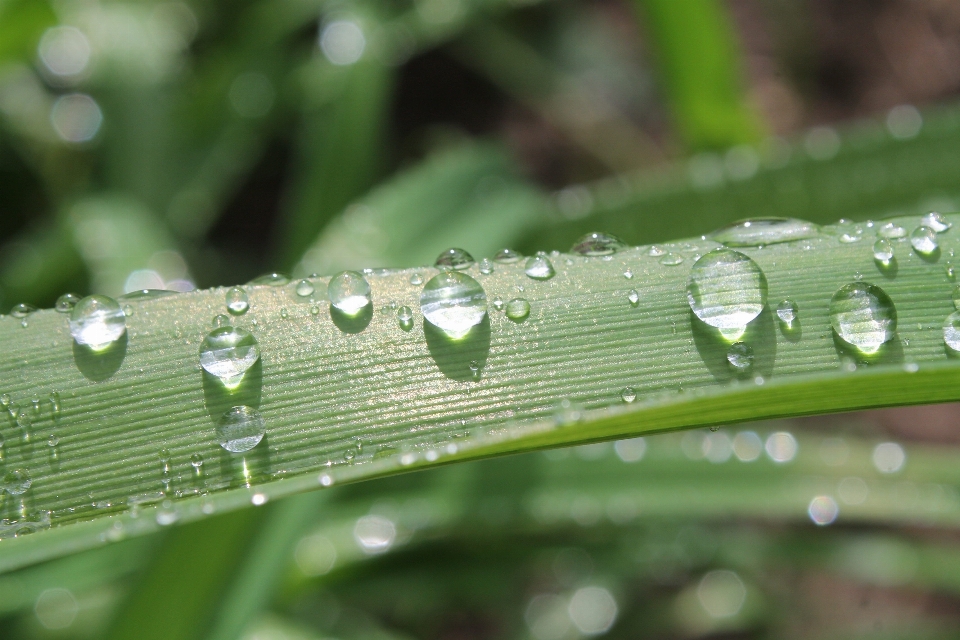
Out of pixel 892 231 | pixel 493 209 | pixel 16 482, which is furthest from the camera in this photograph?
pixel 493 209

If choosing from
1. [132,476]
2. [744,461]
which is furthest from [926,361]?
[744,461]

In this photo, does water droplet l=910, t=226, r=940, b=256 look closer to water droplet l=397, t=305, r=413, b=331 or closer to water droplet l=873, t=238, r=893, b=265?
water droplet l=873, t=238, r=893, b=265

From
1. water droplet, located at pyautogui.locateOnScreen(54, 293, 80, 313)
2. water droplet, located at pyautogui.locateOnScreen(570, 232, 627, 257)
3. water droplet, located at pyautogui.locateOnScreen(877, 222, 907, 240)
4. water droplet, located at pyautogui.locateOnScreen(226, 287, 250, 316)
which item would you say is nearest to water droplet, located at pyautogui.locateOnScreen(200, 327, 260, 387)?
water droplet, located at pyautogui.locateOnScreen(226, 287, 250, 316)

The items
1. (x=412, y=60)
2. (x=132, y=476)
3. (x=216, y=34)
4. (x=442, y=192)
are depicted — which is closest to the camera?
(x=132, y=476)

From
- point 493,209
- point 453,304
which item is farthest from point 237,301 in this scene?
point 493,209

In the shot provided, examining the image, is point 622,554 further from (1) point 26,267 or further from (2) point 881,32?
(2) point 881,32

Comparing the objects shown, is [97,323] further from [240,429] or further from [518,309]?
[518,309]

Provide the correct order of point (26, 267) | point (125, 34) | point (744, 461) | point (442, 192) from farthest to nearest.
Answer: point (125, 34)
point (26, 267)
point (442, 192)
point (744, 461)
